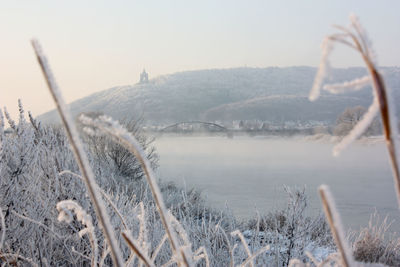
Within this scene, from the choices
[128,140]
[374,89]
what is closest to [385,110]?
[374,89]

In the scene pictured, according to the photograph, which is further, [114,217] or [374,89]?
[114,217]

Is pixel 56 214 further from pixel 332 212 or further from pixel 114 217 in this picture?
pixel 332 212

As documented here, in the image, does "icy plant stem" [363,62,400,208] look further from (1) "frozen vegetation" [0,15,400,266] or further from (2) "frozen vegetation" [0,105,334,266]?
(2) "frozen vegetation" [0,105,334,266]

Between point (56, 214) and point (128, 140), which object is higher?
point (128, 140)

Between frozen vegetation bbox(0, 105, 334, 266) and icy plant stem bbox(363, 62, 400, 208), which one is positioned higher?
icy plant stem bbox(363, 62, 400, 208)

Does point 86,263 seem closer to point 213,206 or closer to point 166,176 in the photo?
point 213,206

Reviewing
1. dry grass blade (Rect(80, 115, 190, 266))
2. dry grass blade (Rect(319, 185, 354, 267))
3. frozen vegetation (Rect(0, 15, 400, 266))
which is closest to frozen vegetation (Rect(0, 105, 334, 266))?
frozen vegetation (Rect(0, 15, 400, 266))

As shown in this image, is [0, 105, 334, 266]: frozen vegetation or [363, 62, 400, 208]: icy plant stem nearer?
[363, 62, 400, 208]: icy plant stem

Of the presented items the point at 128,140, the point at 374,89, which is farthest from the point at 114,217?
the point at 374,89

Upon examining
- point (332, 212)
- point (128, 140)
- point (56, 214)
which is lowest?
point (56, 214)

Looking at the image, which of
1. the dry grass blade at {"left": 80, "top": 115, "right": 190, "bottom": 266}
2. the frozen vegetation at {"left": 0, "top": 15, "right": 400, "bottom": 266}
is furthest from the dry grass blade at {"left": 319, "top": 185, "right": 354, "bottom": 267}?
the dry grass blade at {"left": 80, "top": 115, "right": 190, "bottom": 266}

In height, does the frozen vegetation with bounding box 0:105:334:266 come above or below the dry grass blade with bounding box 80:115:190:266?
below

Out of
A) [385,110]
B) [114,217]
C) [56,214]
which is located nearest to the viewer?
[385,110]

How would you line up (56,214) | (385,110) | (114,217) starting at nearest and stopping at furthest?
(385,110)
(56,214)
(114,217)
